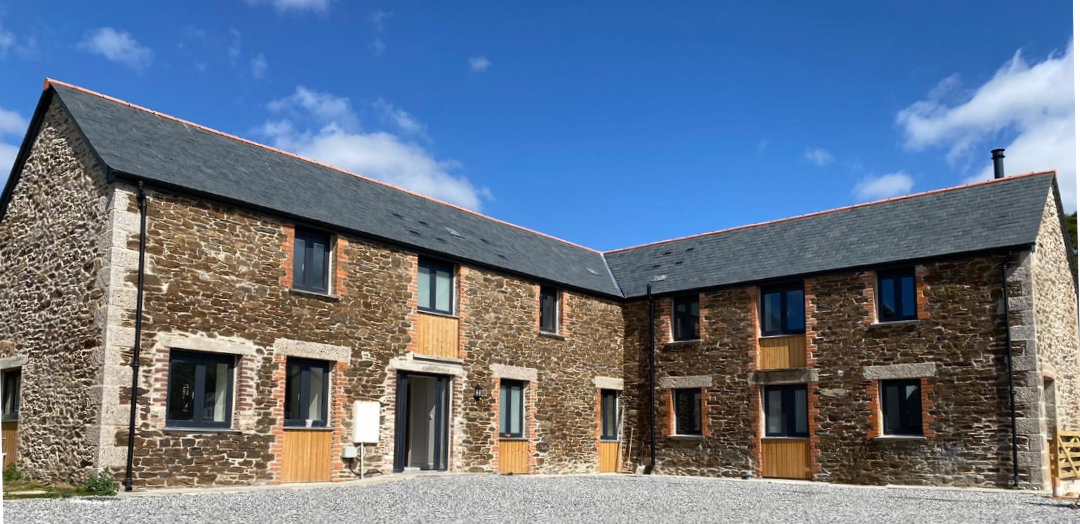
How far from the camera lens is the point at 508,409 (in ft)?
69.2

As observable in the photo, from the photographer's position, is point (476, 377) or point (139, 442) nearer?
point (139, 442)

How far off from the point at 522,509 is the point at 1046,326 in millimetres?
12368

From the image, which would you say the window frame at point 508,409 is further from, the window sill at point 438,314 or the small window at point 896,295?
the small window at point 896,295

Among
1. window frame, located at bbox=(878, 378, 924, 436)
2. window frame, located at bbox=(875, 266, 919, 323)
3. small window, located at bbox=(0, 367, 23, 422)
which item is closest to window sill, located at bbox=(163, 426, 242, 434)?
small window, located at bbox=(0, 367, 23, 422)

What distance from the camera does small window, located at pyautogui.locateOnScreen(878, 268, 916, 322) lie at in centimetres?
1986

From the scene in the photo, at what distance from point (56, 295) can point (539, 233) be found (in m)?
13.1

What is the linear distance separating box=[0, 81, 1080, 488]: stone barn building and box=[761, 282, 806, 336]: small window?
0.06m

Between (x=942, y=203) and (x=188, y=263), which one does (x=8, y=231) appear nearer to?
(x=188, y=263)

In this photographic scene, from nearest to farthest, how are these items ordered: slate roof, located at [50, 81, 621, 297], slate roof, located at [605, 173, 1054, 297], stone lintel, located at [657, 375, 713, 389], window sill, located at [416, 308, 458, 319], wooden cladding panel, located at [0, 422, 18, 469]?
1. slate roof, located at [50, 81, 621, 297]
2. wooden cladding panel, located at [0, 422, 18, 469]
3. window sill, located at [416, 308, 458, 319]
4. slate roof, located at [605, 173, 1054, 297]
5. stone lintel, located at [657, 375, 713, 389]

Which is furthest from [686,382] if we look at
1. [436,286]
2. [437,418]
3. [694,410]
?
[436,286]

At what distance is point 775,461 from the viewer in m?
21.1

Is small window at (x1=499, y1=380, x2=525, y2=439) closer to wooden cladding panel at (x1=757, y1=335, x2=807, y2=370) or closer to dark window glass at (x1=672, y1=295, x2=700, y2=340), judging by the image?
dark window glass at (x1=672, y1=295, x2=700, y2=340)

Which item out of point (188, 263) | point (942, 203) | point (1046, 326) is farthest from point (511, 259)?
point (1046, 326)

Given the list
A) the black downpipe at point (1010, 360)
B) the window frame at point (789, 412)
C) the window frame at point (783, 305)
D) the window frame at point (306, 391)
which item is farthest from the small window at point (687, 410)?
the window frame at point (306, 391)
